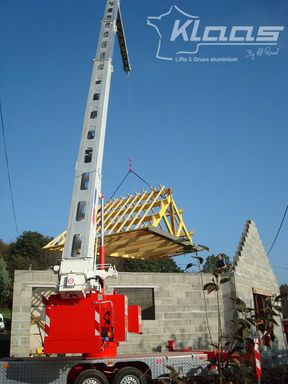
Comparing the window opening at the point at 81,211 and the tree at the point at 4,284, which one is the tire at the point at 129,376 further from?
the tree at the point at 4,284

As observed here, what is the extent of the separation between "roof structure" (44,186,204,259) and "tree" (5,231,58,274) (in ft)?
127

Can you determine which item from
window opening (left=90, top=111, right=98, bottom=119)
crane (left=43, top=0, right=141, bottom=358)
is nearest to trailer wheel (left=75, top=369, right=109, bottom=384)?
crane (left=43, top=0, right=141, bottom=358)

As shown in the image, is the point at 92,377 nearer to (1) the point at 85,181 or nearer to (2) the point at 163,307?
(1) the point at 85,181

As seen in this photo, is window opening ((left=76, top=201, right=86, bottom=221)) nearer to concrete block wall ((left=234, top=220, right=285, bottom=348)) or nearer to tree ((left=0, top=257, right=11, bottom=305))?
concrete block wall ((left=234, top=220, right=285, bottom=348))

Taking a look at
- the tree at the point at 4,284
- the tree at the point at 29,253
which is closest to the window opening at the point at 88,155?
the tree at the point at 4,284

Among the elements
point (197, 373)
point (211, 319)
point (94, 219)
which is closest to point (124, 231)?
point (211, 319)

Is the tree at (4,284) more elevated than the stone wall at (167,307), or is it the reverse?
the tree at (4,284)

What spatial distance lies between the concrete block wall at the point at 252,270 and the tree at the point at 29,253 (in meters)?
39.2

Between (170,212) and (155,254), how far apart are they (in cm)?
305

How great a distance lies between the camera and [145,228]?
41.5 ft

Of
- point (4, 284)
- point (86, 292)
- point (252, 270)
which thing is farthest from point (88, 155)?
point (4, 284)

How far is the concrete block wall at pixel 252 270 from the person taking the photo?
14961 millimetres

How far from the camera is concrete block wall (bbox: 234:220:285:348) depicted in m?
15.0

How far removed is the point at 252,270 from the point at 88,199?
10.3 m
